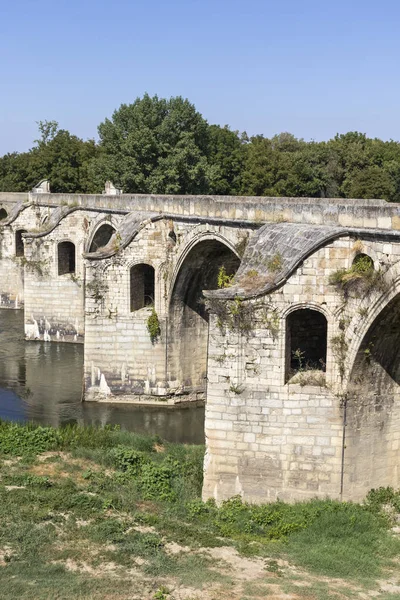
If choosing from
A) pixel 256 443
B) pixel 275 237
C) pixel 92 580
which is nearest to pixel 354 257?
pixel 275 237

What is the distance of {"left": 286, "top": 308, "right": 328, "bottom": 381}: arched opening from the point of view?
1545cm

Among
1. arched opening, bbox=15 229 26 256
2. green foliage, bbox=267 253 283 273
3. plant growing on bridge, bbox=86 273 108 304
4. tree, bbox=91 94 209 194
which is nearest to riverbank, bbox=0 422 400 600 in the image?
green foliage, bbox=267 253 283 273

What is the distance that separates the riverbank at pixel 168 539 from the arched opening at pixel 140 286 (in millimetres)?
7953

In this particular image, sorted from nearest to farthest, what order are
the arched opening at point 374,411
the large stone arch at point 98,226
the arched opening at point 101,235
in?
the arched opening at point 374,411
the large stone arch at point 98,226
the arched opening at point 101,235

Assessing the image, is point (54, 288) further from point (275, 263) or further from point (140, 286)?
point (275, 263)

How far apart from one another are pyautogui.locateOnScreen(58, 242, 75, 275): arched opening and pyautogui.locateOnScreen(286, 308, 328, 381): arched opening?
18.8 meters

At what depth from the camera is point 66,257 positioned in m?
33.4

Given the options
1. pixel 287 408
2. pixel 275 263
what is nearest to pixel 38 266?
pixel 275 263

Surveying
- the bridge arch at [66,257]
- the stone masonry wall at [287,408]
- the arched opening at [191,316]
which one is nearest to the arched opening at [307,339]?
the stone masonry wall at [287,408]

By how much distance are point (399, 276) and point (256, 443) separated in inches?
161

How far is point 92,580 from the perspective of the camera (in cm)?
1114

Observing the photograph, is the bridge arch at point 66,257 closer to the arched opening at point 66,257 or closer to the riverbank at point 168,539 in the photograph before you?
the arched opening at point 66,257

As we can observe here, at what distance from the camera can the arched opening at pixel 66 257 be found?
108 feet

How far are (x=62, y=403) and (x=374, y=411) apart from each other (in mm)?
11862
